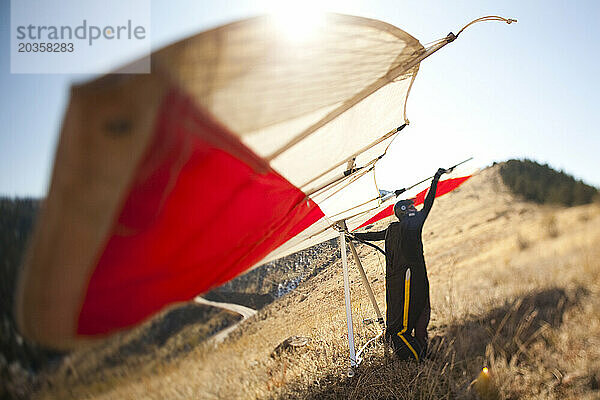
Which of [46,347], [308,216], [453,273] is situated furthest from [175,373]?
[453,273]

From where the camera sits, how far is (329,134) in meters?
1.37

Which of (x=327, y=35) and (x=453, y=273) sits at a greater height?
(x=327, y=35)

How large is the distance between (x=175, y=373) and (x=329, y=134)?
1.11m

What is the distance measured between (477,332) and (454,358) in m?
0.44

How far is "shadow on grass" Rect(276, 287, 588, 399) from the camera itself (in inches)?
88.5

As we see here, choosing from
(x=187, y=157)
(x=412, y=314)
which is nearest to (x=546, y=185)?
(x=412, y=314)

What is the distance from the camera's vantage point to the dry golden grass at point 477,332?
1835mm

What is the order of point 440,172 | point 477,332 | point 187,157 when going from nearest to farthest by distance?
point 187,157 < point 440,172 < point 477,332

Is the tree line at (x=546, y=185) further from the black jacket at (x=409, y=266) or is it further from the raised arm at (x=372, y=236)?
the raised arm at (x=372, y=236)

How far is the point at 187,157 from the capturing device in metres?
0.76

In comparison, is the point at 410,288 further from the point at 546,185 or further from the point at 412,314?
the point at 546,185

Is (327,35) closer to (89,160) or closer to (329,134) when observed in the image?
(329,134)

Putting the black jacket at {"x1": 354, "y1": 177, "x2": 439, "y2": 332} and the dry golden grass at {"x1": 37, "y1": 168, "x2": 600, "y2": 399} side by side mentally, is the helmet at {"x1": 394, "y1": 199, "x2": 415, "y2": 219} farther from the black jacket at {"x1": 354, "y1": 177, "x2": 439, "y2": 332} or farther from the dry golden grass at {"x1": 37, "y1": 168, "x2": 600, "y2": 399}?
the dry golden grass at {"x1": 37, "y1": 168, "x2": 600, "y2": 399}

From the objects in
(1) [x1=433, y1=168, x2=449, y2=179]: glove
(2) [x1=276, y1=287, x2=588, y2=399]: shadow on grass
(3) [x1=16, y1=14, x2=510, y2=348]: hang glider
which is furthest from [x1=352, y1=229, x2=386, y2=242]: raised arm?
(3) [x1=16, y1=14, x2=510, y2=348]: hang glider
